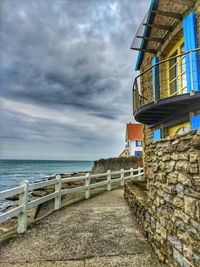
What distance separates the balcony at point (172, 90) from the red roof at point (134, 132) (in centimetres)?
2679

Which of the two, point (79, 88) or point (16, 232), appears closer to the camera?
point (16, 232)

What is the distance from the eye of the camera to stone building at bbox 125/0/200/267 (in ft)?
7.51

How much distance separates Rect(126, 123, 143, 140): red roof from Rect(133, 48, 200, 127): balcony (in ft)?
87.9

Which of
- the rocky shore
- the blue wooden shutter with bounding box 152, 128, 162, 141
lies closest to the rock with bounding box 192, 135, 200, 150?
the rocky shore

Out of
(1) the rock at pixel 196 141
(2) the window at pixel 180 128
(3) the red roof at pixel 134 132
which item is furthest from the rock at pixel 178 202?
(3) the red roof at pixel 134 132

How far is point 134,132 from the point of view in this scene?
120 feet

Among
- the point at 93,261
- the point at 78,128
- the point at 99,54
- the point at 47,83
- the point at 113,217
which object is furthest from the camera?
the point at 78,128

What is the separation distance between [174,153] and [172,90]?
5320 mm

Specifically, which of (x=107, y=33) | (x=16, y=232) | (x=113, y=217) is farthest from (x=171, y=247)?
(x=107, y=33)

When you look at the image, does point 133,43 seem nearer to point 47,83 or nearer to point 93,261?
point 93,261

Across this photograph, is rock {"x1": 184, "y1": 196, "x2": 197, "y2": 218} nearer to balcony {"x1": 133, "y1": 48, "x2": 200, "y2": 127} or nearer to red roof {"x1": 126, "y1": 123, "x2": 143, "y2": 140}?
balcony {"x1": 133, "y1": 48, "x2": 200, "y2": 127}

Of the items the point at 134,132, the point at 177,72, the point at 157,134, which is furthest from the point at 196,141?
the point at 134,132

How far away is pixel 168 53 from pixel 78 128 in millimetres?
39449

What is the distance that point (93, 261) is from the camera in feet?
9.95
